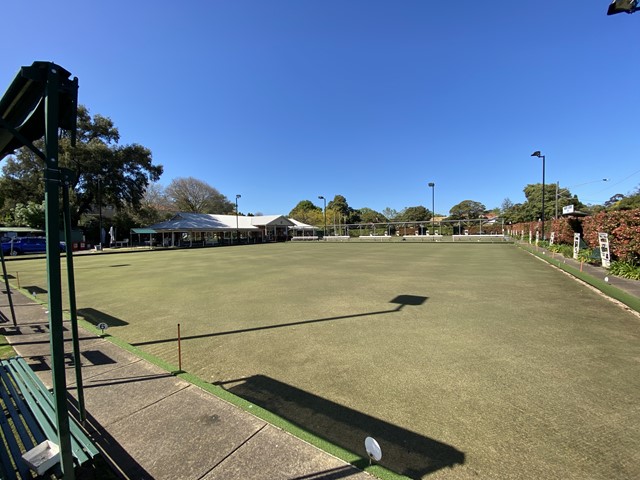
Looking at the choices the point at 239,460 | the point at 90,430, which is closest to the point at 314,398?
the point at 239,460

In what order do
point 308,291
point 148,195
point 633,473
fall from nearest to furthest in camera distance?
point 633,473, point 308,291, point 148,195

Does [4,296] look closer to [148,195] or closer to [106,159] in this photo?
[106,159]

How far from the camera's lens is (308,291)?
10.2 metres

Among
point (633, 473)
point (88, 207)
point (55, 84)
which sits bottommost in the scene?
point (633, 473)

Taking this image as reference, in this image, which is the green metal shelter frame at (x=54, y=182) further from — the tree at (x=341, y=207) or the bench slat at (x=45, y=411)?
the tree at (x=341, y=207)

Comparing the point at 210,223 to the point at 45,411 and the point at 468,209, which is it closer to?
the point at 45,411

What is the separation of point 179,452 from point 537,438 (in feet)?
10.9

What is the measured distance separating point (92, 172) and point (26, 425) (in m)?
46.8

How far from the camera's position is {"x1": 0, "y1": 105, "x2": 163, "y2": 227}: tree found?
130 ft

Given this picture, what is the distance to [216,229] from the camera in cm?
4778

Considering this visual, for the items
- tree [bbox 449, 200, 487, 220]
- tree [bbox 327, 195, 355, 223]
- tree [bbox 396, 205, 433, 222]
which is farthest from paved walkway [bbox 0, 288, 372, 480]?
tree [bbox 449, 200, 487, 220]

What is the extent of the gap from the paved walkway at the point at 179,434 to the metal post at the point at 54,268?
2.26 ft

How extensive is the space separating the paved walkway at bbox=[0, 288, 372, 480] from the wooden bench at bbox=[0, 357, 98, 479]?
1.02 feet

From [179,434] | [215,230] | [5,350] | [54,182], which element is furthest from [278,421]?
[215,230]
